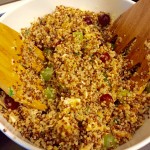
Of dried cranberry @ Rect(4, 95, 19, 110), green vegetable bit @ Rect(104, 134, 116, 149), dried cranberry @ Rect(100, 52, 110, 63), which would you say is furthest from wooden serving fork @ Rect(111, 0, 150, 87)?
dried cranberry @ Rect(4, 95, 19, 110)

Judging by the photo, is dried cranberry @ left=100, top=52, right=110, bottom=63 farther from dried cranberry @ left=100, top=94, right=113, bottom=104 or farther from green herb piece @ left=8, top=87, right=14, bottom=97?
green herb piece @ left=8, top=87, right=14, bottom=97

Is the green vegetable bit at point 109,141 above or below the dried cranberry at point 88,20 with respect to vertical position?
below

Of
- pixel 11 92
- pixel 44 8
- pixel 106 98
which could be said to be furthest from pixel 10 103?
pixel 44 8

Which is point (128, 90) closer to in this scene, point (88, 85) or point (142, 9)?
point (88, 85)

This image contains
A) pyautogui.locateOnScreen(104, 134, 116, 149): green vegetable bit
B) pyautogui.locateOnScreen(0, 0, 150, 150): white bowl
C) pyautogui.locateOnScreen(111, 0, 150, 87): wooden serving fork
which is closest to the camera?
pyautogui.locateOnScreen(104, 134, 116, 149): green vegetable bit

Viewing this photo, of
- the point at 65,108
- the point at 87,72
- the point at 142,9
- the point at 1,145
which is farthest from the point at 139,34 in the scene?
the point at 1,145

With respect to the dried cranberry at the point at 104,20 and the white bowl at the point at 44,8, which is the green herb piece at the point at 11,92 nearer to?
the white bowl at the point at 44,8

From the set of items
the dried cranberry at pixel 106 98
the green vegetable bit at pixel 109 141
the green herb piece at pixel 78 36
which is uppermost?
the green herb piece at pixel 78 36

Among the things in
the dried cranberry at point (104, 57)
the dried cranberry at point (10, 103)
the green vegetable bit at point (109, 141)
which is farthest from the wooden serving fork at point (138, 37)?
the dried cranberry at point (10, 103)

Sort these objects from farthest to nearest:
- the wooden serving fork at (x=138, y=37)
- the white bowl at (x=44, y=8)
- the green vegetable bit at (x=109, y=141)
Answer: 1. the white bowl at (x=44, y=8)
2. the wooden serving fork at (x=138, y=37)
3. the green vegetable bit at (x=109, y=141)
